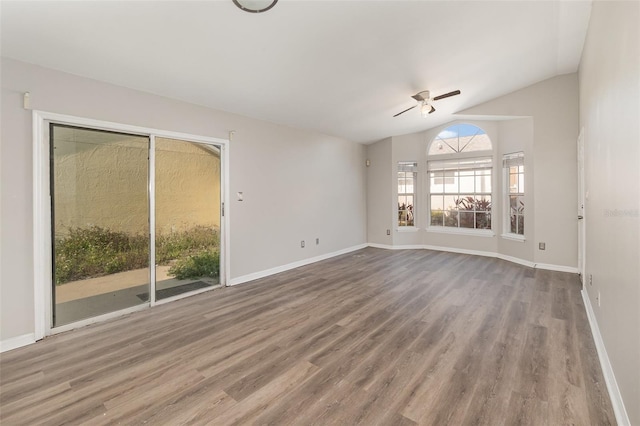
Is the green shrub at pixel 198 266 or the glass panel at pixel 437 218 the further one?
the glass panel at pixel 437 218

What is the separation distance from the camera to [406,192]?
22.9ft

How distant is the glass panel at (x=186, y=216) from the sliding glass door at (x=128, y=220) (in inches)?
0.5

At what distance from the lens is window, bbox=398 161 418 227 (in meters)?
6.88

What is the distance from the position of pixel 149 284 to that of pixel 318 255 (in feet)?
10.3

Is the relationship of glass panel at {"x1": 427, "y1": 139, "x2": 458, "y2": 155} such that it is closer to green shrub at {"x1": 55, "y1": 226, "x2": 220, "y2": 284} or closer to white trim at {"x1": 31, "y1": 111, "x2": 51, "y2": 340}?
green shrub at {"x1": 55, "y1": 226, "x2": 220, "y2": 284}

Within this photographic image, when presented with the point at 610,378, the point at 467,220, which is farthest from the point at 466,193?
the point at 610,378

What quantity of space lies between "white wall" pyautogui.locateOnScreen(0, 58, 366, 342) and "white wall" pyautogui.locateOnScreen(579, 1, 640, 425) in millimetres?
3995

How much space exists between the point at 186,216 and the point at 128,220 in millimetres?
680

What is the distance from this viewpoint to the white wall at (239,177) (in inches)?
97.5

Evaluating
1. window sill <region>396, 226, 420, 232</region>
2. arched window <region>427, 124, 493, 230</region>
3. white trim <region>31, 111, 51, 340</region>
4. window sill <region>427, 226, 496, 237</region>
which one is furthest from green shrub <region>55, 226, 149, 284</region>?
arched window <region>427, 124, 493, 230</region>

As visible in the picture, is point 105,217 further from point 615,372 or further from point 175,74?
point 615,372

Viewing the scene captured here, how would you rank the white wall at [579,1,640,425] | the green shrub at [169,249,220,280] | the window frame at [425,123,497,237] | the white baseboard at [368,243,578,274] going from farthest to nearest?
1. the window frame at [425,123,497,237]
2. the white baseboard at [368,243,578,274]
3. the green shrub at [169,249,220,280]
4. the white wall at [579,1,640,425]

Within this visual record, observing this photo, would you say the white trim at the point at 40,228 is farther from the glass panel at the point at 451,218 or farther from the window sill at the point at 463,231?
the glass panel at the point at 451,218

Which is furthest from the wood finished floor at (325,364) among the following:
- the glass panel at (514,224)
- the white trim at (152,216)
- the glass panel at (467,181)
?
the glass panel at (467,181)
